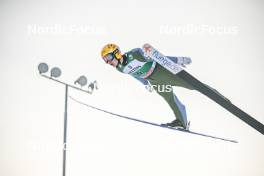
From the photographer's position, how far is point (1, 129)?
2.54 meters

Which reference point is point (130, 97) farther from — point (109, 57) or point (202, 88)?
point (202, 88)

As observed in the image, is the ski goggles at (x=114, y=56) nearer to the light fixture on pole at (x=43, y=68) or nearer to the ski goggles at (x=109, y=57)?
the ski goggles at (x=109, y=57)

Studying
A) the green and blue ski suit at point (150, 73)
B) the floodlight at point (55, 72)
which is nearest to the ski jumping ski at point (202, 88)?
the green and blue ski suit at point (150, 73)

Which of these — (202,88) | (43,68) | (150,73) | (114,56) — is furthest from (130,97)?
(43,68)

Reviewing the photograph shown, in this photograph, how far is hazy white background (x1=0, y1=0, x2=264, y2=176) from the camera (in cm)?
247

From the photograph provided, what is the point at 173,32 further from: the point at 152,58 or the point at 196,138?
the point at 196,138

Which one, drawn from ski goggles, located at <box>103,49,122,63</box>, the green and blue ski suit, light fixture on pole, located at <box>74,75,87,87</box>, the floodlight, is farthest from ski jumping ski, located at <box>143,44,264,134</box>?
the floodlight

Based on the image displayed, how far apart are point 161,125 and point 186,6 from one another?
3.34 feet

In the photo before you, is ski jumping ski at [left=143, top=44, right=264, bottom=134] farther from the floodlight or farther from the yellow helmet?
the floodlight

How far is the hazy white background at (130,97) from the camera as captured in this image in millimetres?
2473

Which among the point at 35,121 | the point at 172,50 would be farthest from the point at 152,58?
the point at 35,121

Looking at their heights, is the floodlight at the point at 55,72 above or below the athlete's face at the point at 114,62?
below

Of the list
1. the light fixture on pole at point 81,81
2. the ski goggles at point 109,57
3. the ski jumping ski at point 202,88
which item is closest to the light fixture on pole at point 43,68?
the light fixture on pole at point 81,81

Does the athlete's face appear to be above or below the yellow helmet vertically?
below
